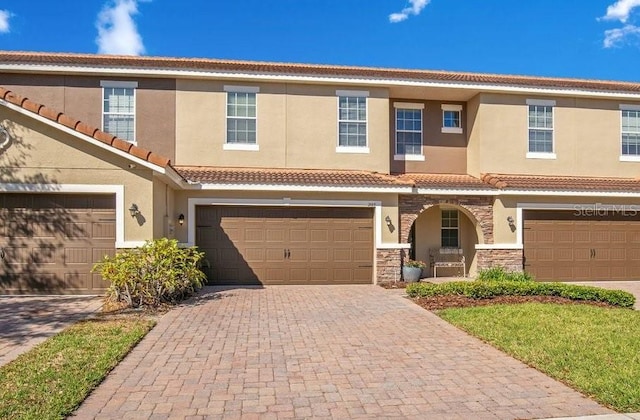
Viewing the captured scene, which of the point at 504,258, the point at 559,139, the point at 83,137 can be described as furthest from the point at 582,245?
the point at 83,137

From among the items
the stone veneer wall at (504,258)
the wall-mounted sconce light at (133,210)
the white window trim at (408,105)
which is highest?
the white window trim at (408,105)

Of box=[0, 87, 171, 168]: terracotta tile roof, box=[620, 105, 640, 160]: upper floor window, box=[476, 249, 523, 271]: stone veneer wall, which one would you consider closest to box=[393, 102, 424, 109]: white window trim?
box=[476, 249, 523, 271]: stone veneer wall

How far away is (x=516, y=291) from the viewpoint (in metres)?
11.4

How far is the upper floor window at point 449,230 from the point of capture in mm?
17031

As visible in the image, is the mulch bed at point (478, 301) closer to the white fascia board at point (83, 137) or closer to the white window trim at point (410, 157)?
the white window trim at point (410, 157)

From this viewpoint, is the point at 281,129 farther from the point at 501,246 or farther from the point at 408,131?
the point at 501,246

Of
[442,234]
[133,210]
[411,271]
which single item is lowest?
[411,271]

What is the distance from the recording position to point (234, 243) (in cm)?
1411

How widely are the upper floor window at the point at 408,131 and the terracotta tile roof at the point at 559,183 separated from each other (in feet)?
8.44

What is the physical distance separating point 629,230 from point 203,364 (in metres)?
15.7

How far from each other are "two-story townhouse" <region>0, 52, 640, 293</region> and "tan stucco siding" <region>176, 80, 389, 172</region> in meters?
0.04

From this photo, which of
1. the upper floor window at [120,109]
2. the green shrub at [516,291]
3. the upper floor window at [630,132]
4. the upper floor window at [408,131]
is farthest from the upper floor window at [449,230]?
the upper floor window at [120,109]

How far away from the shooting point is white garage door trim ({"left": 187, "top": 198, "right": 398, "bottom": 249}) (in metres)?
13.8

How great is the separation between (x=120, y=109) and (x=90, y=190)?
4.54 metres
